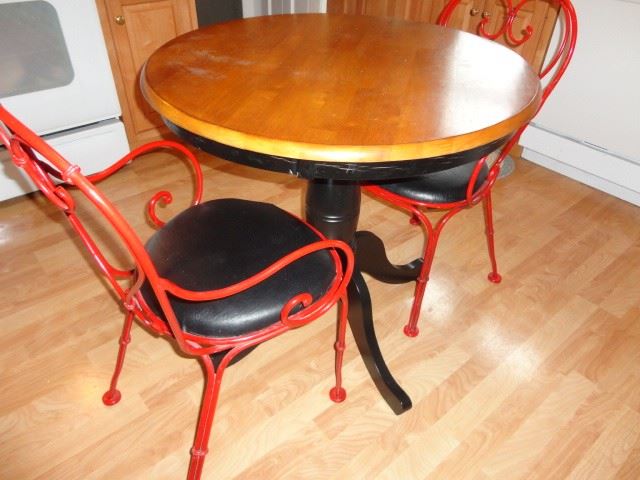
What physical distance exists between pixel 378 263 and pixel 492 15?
4.58 ft

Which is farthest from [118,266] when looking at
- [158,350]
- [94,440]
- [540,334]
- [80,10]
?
[540,334]

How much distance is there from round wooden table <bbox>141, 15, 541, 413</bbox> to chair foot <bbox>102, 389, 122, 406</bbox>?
0.68m

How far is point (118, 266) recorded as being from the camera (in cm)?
160

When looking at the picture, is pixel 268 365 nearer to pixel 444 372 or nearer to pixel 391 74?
pixel 444 372

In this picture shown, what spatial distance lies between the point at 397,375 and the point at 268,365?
0.39 meters

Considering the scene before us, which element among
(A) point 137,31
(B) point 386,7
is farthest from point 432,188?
(B) point 386,7

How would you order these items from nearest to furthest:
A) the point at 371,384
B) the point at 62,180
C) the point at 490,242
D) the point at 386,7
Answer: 1. the point at 62,180
2. the point at 371,384
3. the point at 490,242
4. the point at 386,7

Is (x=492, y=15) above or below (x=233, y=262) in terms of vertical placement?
above

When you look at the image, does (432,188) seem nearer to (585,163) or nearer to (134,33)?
(585,163)

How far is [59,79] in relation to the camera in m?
1.76

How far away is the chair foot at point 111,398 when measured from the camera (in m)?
1.23

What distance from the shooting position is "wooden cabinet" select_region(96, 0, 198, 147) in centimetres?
184

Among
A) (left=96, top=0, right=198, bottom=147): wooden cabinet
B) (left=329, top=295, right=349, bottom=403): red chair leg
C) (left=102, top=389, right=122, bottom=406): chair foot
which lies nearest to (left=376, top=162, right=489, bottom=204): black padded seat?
(left=329, top=295, right=349, bottom=403): red chair leg

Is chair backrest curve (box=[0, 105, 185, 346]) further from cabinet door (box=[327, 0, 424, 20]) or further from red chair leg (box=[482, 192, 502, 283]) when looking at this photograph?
cabinet door (box=[327, 0, 424, 20])
